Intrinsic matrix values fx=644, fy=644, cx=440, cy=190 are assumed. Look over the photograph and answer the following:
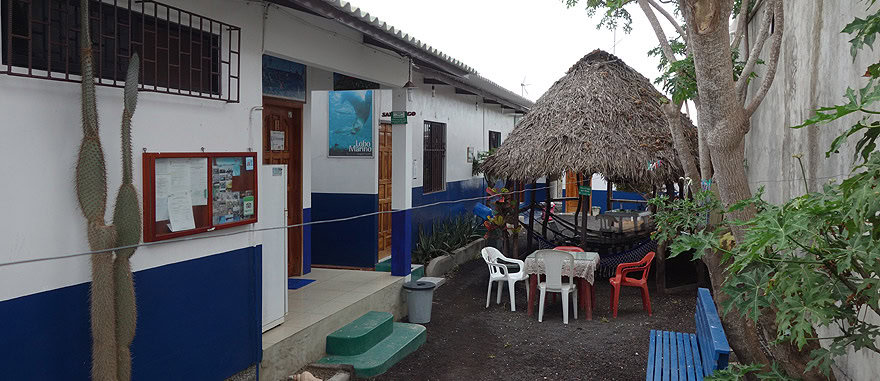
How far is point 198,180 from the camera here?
4496 millimetres

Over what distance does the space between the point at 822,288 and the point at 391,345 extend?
473cm

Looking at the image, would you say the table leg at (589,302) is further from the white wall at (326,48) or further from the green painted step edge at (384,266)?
the white wall at (326,48)

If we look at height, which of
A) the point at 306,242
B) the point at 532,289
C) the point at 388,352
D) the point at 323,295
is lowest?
the point at 388,352

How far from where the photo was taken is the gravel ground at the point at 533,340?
604cm

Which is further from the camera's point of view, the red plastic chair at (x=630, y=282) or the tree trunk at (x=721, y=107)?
the red plastic chair at (x=630, y=282)

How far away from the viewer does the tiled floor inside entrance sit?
5.74 metres

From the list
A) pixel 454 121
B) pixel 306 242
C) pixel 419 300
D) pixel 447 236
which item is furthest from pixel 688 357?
pixel 454 121

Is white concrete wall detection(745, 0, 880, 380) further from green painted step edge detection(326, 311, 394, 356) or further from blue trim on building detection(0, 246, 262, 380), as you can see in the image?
blue trim on building detection(0, 246, 262, 380)

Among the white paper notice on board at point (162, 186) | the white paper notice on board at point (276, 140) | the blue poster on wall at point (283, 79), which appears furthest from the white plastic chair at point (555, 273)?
the white paper notice on board at point (162, 186)

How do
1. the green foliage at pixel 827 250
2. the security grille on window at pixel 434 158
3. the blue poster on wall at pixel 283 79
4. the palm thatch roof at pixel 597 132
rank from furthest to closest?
1. the security grille on window at pixel 434 158
2. the palm thatch roof at pixel 597 132
3. the blue poster on wall at pixel 283 79
4. the green foliage at pixel 827 250

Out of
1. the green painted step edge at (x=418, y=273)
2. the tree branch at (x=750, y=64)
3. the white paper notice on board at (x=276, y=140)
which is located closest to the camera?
the tree branch at (x=750, y=64)

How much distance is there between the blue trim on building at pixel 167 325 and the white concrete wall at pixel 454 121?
5.17 m

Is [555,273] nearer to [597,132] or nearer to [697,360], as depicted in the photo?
[597,132]

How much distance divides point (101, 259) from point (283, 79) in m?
4.18
